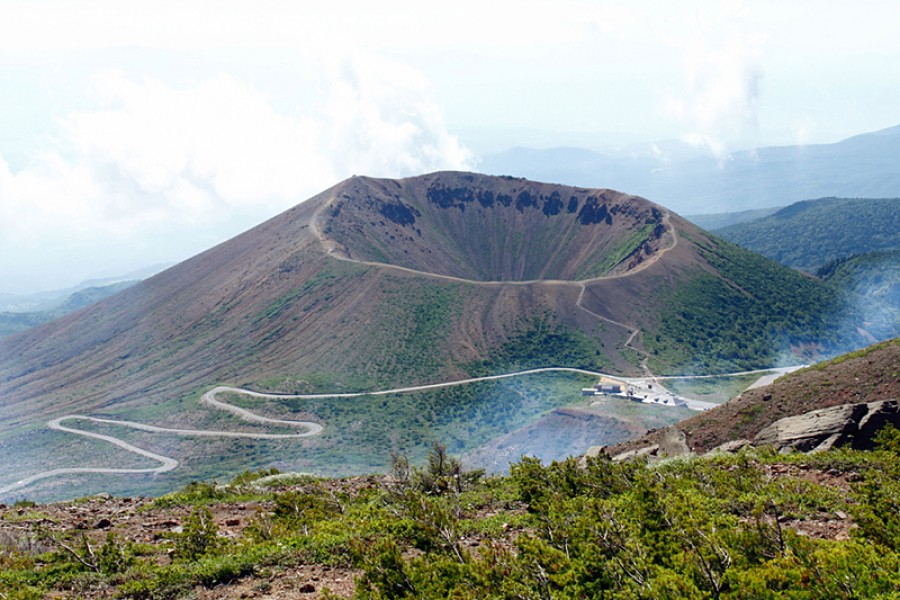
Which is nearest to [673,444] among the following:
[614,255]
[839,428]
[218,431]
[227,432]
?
[839,428]

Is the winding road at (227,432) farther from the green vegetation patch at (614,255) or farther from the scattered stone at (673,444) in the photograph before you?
the scattered stone at (673,444)

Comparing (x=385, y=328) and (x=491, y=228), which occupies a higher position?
(x=491, y=228)

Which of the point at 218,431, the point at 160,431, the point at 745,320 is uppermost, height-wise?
the point at 160,431

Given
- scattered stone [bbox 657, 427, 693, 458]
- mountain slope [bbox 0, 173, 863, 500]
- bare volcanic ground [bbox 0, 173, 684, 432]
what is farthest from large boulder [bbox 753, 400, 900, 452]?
bare volcanic ground [bbox 0, 173, 684, 432]

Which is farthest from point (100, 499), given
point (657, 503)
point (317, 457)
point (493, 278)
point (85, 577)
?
point (493, 278)

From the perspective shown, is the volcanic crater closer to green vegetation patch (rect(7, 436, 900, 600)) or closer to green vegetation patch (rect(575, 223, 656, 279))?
green vegetation patch (rect(575, 223, 656, 279))

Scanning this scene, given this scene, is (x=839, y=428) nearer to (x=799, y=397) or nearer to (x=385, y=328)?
(x=799, y=397)
